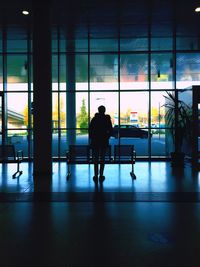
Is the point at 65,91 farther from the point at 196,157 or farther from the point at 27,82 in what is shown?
the point at 196,157

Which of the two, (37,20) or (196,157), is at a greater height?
(37,20)

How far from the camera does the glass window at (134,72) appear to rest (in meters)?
14.1

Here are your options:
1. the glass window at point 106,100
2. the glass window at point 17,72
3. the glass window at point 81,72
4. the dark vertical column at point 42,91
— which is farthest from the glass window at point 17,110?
the dark vertical column at point 42,91

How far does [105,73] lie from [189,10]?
17.9ft

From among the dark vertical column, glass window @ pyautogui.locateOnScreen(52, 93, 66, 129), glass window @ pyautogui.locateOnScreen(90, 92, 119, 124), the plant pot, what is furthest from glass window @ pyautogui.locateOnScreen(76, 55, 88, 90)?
the plant pot

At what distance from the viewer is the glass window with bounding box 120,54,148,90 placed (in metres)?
14.1

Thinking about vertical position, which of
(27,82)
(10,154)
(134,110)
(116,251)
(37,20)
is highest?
(37,20)

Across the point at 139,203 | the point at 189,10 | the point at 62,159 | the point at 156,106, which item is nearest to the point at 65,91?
the point at 62,159

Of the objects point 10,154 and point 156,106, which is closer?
point 10,154

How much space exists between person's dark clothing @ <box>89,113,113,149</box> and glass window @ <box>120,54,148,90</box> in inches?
235

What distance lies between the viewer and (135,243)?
4.03 metres

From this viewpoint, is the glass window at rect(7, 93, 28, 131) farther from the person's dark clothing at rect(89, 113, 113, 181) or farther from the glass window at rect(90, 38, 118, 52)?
the person's dark clothing at rect(89, 113, 113, 181)

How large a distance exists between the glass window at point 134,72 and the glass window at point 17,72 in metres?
4.17

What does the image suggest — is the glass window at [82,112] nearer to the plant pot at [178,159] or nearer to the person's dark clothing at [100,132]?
the plant pot at [178,159]
